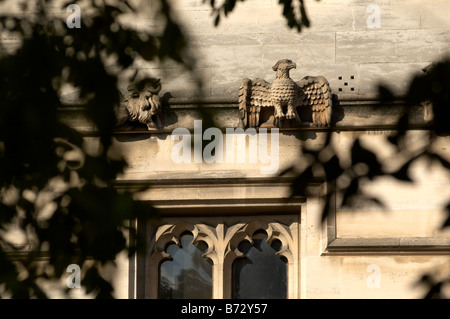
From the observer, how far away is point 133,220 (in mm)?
7031

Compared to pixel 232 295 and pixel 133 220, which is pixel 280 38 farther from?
pixel 133 220

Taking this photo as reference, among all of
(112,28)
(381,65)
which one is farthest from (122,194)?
(381,65)

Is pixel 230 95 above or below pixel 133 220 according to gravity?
above

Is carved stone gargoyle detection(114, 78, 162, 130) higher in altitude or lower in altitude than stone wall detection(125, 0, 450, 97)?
lower

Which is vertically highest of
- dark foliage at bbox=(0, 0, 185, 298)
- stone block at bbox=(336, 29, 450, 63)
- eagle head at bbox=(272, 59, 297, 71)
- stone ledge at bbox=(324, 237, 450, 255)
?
stone block at bbox=(336, 29, 450, 63)

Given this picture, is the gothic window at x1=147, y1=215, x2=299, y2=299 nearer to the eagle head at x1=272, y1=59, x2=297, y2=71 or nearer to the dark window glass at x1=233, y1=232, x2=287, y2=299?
the dark window glass at x1=233, y1=232, x2=287, y2=299

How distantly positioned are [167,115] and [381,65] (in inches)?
64.4

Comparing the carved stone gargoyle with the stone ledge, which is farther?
the carved stone gargoyle

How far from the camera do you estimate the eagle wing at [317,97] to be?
11273 millimetres

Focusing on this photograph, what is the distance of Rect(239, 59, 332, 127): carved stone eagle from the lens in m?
11.2

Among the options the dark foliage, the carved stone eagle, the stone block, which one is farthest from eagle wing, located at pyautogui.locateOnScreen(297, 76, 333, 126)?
the dark foliage

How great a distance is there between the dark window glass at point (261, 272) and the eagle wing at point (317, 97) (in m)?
0.99
